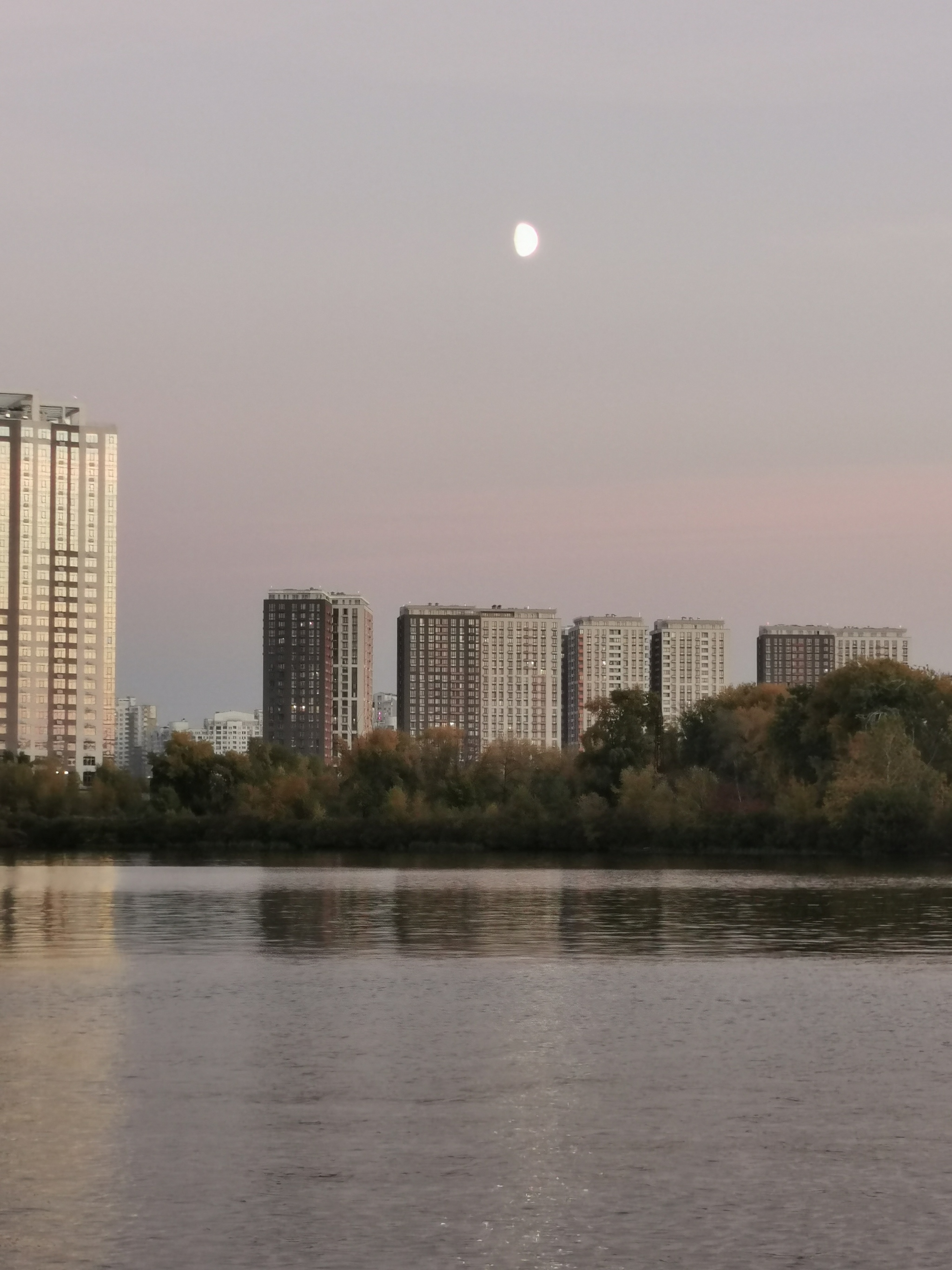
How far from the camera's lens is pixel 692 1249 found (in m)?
14.9

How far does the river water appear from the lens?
1538 centimetres

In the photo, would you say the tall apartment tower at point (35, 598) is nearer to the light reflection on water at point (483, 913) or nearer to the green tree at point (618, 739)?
the green tree at point (618, 739)

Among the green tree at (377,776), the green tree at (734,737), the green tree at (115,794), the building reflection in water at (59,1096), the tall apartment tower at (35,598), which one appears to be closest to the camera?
the building reflection in water at (59,1096)

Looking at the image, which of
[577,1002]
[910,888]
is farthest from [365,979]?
[910,888]

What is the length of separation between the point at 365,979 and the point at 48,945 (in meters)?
10.7

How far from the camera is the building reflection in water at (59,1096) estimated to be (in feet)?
51.1

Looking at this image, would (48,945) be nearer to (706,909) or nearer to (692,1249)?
(706,909)

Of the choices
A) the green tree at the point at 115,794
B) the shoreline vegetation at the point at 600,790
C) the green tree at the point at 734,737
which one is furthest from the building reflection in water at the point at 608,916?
the green tree at the point at 115,794

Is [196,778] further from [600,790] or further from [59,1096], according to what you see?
[59,1096]

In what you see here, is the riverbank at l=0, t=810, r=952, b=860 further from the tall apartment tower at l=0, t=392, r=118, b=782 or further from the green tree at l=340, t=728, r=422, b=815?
the tall apartment tower at l=0, t=392, r=118, b=782

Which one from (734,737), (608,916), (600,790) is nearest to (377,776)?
(600,790)

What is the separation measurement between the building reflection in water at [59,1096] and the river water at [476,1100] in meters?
0.06

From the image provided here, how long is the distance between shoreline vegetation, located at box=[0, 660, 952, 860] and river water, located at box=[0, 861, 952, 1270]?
55.0 meters

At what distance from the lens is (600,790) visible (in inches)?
4692
